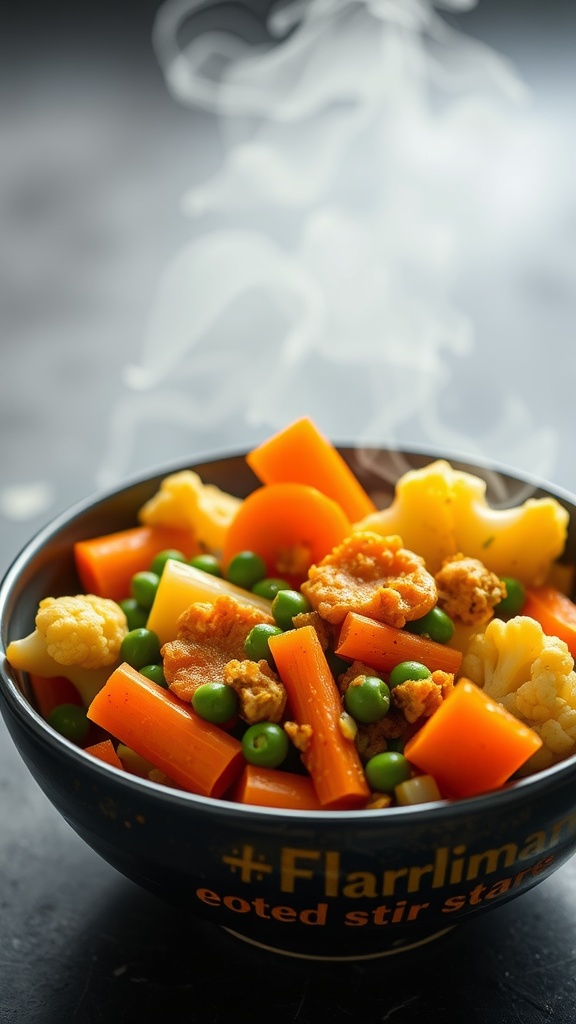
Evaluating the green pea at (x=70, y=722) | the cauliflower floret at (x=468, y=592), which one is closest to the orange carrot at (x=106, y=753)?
the green pea at (x=70, y=722)

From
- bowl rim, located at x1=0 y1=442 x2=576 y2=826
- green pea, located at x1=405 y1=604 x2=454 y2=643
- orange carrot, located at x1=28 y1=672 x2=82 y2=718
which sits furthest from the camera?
orange carrot, located at x1=28 y1=672 x2=82 y2=718

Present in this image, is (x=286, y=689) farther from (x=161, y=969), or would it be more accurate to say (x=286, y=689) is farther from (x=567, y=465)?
(x=567, y=465)

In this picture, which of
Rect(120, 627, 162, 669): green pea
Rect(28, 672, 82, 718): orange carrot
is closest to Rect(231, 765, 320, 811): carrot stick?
Rect(120, 627, 162, 669): green pea

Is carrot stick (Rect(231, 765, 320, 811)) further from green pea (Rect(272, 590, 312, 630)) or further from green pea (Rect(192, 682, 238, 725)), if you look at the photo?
green pea (Rect(272, 590, 312, 630))

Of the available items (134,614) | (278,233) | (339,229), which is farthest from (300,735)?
(278,233)

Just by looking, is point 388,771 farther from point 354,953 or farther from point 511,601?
point 511,601

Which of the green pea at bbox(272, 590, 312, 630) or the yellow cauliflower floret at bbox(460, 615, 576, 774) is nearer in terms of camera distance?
the yellow cauliflower floret at bbox(460, 615, 576, 774)
